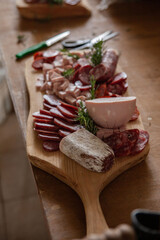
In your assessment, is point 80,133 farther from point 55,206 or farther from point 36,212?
point 36,212

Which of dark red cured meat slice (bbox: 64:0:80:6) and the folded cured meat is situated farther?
dark red cured meat slice (bbox: 64:0:80:6)

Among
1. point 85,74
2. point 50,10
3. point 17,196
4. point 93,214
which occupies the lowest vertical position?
point 17,196

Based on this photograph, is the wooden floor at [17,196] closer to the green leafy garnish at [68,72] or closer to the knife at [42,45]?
the knife at [42,45]

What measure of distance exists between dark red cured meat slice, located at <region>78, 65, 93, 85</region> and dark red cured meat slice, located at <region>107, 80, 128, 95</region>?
0.11 m

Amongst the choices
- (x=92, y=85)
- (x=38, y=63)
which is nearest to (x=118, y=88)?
(x=92, y=85)

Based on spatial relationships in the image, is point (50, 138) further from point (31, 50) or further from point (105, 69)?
point (31, 50)

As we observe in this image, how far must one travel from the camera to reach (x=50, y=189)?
1.56m

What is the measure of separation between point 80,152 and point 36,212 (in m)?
1.53

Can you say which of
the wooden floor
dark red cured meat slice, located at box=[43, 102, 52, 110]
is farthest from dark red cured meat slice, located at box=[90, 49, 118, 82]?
the wooden floor

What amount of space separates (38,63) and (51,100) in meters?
0.40

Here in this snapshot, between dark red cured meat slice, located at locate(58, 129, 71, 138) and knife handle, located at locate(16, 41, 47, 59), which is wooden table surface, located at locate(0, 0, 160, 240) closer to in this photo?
knife handle, located at locate(16, 41, 47, 59)

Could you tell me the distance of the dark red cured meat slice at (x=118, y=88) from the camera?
1927 millimetres

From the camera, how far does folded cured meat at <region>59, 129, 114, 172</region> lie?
4.78ft

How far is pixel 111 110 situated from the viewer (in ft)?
5.31
